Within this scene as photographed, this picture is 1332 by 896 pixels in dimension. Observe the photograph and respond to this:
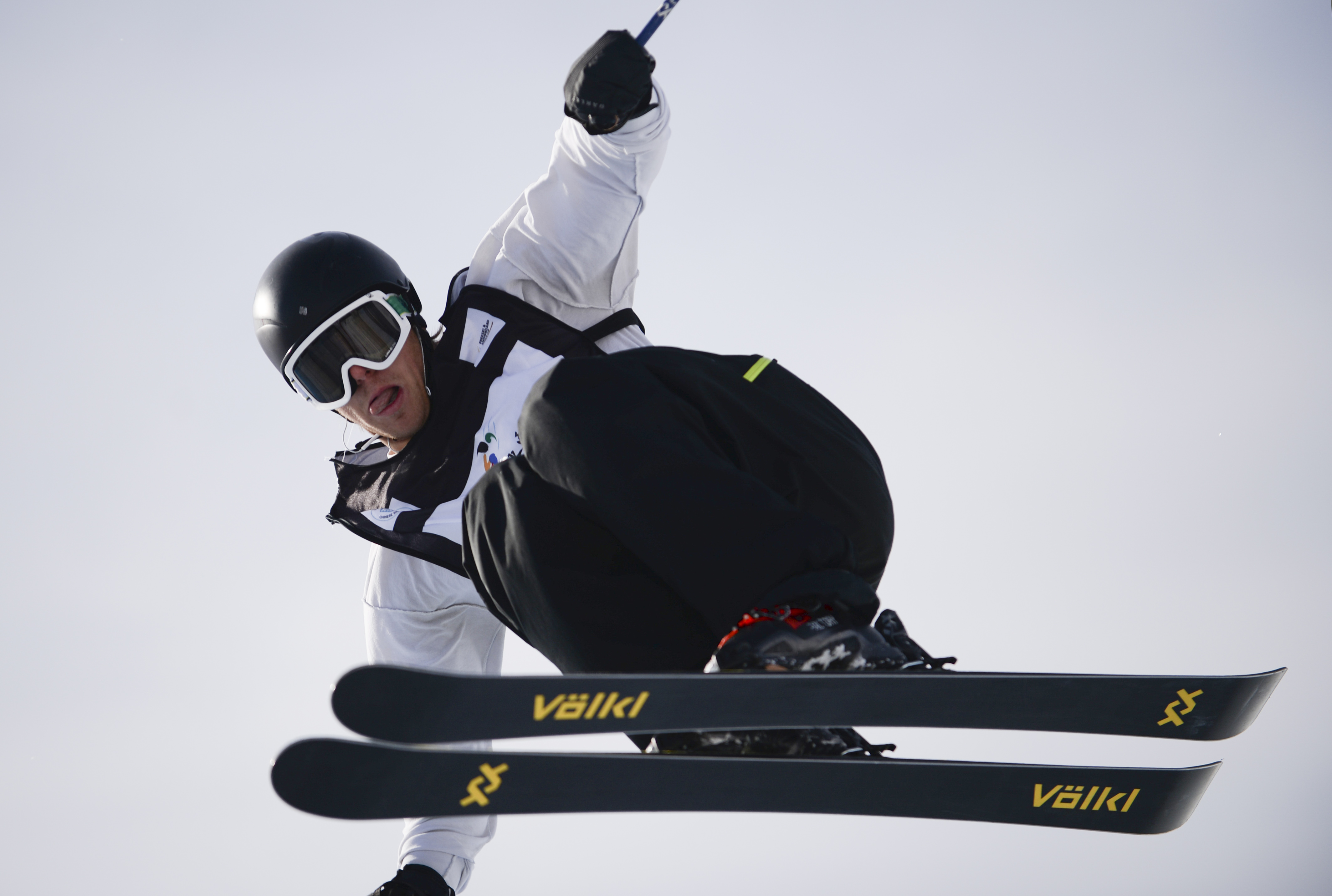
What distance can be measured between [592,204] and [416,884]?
1928 millimetres

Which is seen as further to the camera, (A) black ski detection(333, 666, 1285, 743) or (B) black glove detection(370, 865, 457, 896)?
(B) black glove detection(370, 865, 457, 896)

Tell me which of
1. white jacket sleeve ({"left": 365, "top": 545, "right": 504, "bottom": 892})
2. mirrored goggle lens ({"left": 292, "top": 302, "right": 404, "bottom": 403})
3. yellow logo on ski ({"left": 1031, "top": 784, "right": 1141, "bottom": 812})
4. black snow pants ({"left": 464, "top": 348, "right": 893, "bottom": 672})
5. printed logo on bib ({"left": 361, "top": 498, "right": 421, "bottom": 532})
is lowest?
yellow logo on ski ({"left": 1031, "top": 784, "right": 1141, "bottom": 812})

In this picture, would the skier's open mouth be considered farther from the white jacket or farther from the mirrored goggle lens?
the white jacket

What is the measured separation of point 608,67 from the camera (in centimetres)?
238

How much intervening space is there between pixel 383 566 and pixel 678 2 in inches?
71.9

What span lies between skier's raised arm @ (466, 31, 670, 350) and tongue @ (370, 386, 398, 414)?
1.29 ft

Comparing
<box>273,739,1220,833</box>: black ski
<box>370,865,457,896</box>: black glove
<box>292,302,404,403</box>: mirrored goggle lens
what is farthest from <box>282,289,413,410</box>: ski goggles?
<box>273,739,1220,833</box>: black ski

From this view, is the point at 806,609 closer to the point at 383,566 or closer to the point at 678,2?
the point at 678,2

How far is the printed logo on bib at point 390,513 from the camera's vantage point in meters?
2.77

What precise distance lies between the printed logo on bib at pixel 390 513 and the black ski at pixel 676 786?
1206 mm

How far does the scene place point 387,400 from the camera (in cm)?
281

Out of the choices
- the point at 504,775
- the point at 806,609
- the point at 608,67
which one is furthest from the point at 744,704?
the point at 608,67

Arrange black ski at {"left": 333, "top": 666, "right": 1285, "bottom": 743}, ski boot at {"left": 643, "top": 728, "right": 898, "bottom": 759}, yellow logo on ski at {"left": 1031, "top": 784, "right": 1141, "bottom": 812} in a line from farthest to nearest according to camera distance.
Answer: yellow logo on ski at {"left": 1031, "top": 784, "right": 1141, "bottom": 812} → ski boot at {"left": 643, "top": 728, "right": 898, "bottom": 759} → black ski at {"left": 333, "top": 666, "right": 1285, "bottom": 743}

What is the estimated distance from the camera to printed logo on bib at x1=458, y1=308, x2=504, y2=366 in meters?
2.82
